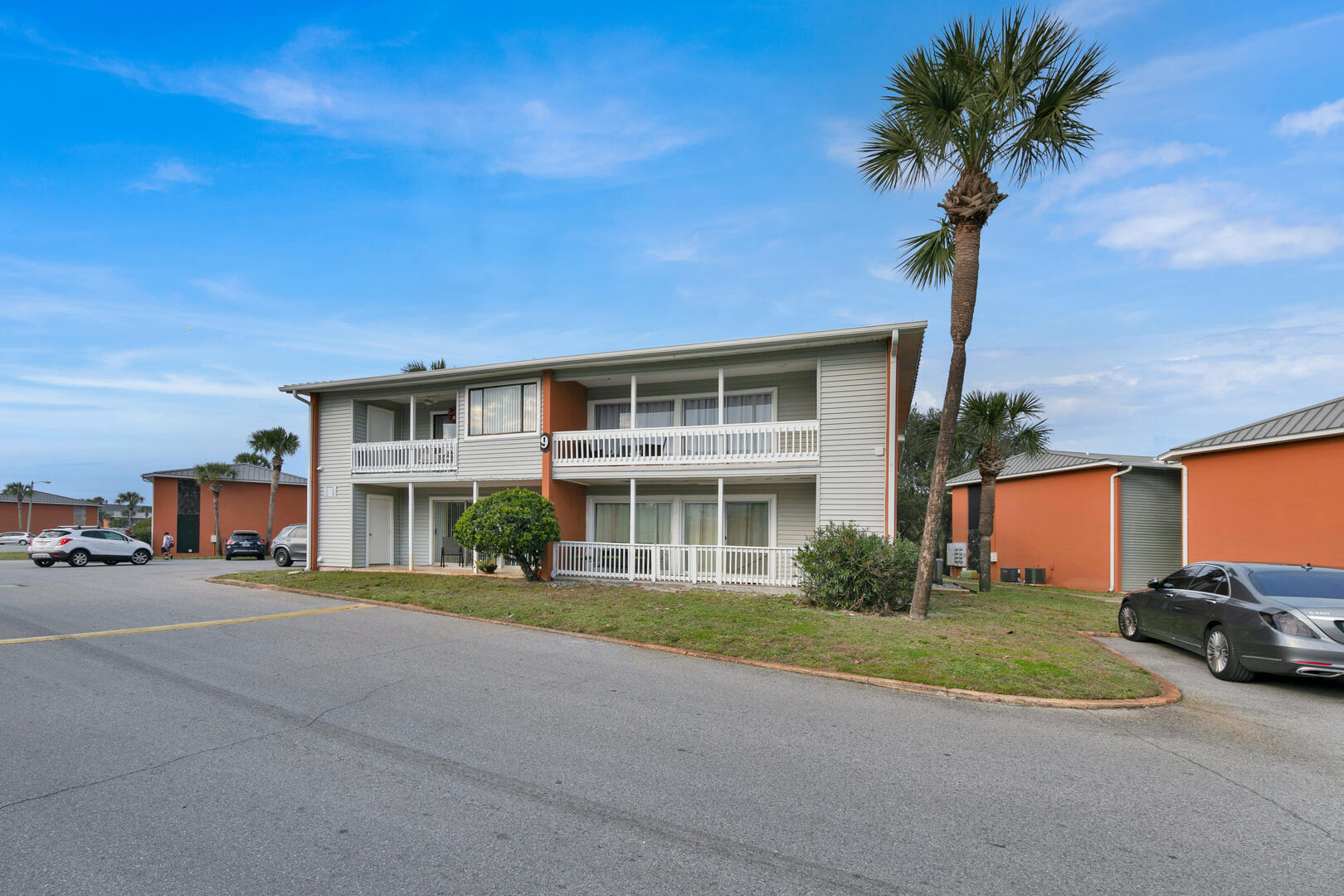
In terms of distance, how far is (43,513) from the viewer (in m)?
53.9

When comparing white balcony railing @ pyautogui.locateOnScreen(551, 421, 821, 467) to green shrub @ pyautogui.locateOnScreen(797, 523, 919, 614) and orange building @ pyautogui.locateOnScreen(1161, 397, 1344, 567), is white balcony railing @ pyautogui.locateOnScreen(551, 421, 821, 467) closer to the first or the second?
green shrub @ pyautogui.locateOnScreen(797, 523, 919, 614)

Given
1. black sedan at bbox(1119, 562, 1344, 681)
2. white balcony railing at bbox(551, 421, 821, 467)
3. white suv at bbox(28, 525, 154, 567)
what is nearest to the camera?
black sedan at bbox(1119, 562, 1344, 681)

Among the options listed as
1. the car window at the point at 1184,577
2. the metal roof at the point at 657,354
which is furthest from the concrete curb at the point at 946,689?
the metal roof at the point at 657,354

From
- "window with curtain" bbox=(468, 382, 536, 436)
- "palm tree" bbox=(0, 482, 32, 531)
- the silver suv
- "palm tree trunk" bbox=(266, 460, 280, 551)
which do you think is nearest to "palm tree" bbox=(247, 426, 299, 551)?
"palm tree trunk" bbox=(266, 460, 280, 551)

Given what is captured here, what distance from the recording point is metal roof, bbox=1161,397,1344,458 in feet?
40.3

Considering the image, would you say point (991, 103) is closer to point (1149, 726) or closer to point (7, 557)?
point (1149, 726)

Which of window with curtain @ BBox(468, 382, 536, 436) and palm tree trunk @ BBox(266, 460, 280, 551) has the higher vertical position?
window with curtain @ BBox(468, 382, 536, 436)

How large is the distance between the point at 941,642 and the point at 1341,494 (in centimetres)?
964

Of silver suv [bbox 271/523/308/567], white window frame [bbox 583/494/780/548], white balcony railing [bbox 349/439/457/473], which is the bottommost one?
silver suv [bbox 271/523/308/567]

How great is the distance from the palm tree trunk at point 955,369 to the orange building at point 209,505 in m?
38.5

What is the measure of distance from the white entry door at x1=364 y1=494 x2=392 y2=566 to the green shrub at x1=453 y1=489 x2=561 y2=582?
6099 millimetres

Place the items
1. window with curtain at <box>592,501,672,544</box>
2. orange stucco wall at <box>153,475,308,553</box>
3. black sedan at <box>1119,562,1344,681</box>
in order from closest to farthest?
black sedan at <box>1119,562,1344,681</box>
window with curtain at <box>592,501,672,544</box>
orange stucco wall at <box>153,475,308,553</box>

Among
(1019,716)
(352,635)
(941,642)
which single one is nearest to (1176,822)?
(1019,716)

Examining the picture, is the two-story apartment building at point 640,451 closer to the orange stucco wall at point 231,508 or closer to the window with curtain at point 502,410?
the window with curtain at point 502,410
